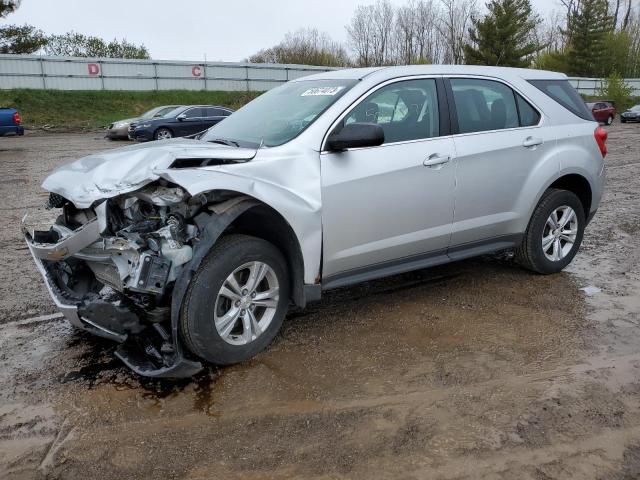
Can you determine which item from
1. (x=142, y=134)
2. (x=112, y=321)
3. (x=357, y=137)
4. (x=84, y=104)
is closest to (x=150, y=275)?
(x=112, y=321)

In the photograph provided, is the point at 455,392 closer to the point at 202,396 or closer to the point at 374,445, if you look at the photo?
the point at 374,445

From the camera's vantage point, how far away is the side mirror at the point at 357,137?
3686 mm

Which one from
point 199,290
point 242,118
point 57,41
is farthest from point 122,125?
point 57,41

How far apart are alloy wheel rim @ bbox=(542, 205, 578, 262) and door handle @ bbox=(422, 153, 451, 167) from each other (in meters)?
1.48

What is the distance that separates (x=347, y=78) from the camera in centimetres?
430

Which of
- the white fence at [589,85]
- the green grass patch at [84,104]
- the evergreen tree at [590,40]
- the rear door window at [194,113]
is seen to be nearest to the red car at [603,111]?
the white fence at [589,85]

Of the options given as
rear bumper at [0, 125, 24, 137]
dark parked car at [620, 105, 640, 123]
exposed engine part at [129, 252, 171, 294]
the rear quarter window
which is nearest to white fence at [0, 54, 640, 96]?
rear bumper at [0, 125, 24, 137]

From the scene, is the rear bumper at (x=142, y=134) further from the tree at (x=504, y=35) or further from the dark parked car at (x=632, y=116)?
the tree at (x=504, y=35)

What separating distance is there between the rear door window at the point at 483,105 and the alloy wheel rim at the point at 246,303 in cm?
203

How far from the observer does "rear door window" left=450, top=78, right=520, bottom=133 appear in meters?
4.54

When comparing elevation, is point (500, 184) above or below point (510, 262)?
above

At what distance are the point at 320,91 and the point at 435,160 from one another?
1015 mm

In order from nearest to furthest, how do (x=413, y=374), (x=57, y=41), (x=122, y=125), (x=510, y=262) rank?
(x=413, y=374)
(x=510, y=262)
(x=122, y=125)
(x=57, y=41)

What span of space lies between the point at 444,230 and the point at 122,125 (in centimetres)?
1980
